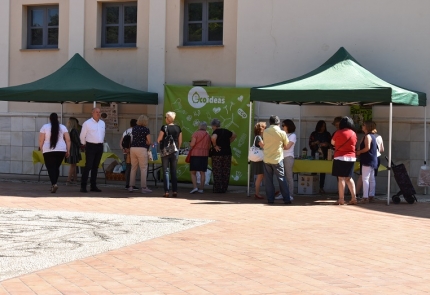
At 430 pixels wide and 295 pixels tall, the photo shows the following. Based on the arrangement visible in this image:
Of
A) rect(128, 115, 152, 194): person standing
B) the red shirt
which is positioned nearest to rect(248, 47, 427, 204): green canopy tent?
the red shirt

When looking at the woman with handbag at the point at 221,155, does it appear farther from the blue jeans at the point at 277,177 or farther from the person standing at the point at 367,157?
the person standing at the point at 367,157

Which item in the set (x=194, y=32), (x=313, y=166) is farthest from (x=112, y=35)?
(x=313, y=166)

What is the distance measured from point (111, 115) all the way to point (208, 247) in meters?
11.6

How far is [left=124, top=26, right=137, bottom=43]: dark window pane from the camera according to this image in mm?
21234

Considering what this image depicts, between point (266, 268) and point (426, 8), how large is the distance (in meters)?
10.9

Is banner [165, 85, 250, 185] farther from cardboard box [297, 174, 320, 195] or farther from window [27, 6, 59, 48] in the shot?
window [27, 6, 59, 48]

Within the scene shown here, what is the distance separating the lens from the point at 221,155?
17.5 meters

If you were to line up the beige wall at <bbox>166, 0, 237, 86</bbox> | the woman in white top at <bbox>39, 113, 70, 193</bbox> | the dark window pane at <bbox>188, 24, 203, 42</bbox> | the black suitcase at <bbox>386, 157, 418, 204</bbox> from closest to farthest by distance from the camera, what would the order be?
the black suitcase at <bbox>386, 157, 418, 204</bbox> → the woman in white top at <bbox>39, 113, 70, 193</bbox> → the beige wall at <bbox>166, 0, 237, 86</bbox> → the dark window pane at <bbox>188, 24, 203, 42</bbox>

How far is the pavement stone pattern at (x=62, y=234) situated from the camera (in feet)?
29.5

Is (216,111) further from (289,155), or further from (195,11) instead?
(289,155)

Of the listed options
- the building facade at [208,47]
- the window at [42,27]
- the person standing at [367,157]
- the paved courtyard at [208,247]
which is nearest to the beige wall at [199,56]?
the building facade at [208,47]

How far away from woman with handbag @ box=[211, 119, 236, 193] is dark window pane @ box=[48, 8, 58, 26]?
6.92 metres

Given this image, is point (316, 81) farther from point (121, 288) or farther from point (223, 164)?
point (121, 288)

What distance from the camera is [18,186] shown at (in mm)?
18891
